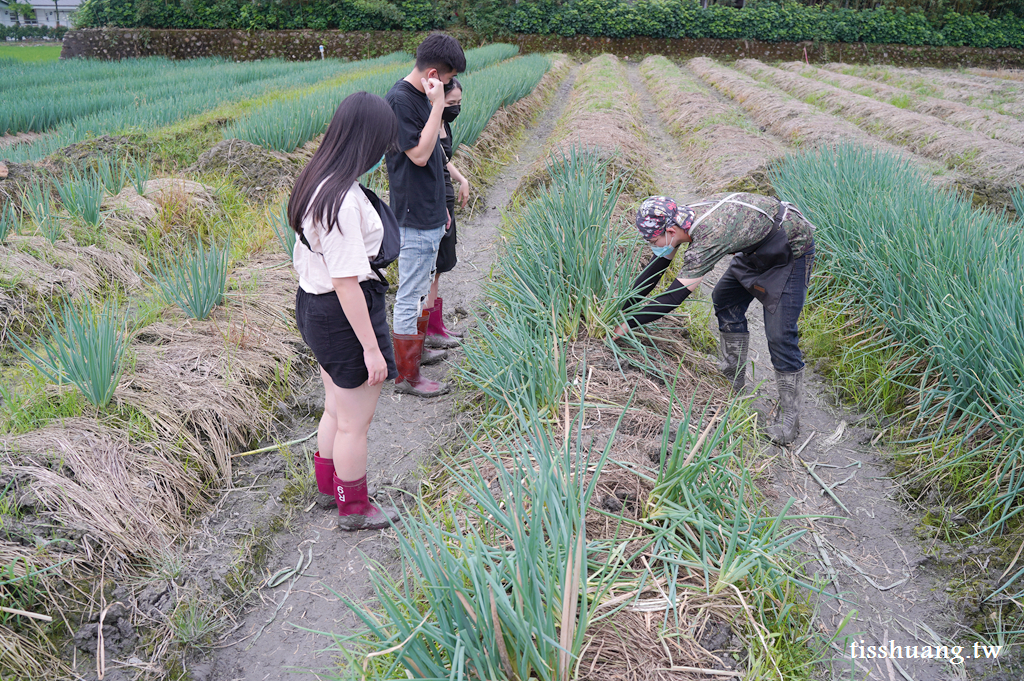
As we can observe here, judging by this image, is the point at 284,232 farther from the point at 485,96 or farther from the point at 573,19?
the point at 573,19

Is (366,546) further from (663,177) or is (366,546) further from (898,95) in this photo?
(898,95)

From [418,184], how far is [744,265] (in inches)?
60.8

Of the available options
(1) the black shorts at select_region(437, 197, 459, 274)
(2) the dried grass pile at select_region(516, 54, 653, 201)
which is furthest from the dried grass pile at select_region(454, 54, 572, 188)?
(1) the black shorts at select_region(437, 197, 459, 274)

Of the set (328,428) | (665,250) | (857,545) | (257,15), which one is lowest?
(857,545)

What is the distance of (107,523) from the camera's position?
195 centimetres

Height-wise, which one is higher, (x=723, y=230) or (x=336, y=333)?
(x=723, y=230)

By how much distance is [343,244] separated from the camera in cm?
173

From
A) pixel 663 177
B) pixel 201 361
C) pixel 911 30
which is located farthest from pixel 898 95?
pixel 911 30

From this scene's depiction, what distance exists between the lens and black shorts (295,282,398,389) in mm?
1851

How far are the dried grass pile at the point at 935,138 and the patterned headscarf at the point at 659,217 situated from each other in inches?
201

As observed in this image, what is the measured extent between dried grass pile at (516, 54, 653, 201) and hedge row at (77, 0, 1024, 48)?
12.4 m

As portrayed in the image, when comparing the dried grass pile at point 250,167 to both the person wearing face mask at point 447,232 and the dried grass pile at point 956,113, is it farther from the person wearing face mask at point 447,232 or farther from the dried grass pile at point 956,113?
the dried grass pile at point 956,113

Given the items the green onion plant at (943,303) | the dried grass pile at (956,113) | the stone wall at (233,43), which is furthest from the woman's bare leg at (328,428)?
the stone wall at (233,43)

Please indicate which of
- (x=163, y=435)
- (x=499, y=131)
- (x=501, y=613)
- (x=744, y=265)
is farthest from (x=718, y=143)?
(x=501, y=613)
